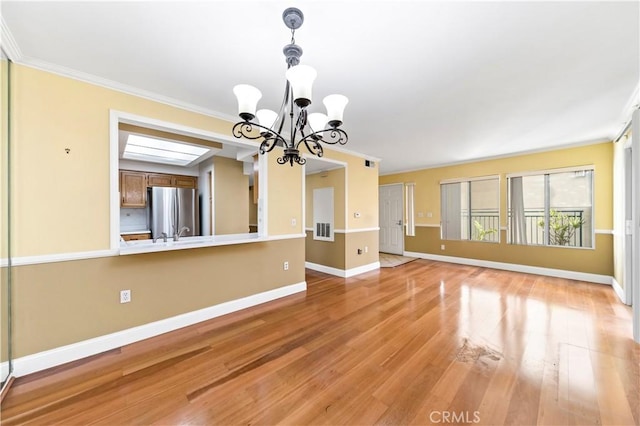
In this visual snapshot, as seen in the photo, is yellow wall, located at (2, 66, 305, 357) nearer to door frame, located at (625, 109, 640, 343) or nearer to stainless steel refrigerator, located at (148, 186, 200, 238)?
stainless steel refrigerator, located at (148, 186, 200, 238)

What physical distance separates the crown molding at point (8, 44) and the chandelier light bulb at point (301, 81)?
1908 mm

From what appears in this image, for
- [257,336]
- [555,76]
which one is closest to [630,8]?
[555,76]

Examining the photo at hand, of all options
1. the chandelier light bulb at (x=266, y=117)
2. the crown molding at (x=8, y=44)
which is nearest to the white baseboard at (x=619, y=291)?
the chandelier light bulb at (x=266, y=117)

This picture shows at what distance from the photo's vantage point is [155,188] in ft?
15.9

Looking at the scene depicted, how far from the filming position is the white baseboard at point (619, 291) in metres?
3.28

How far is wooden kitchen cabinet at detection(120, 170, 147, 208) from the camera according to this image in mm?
4727

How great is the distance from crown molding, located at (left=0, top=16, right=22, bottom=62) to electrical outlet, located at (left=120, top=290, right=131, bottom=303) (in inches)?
80.8

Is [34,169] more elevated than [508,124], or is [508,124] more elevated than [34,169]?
[508,124]

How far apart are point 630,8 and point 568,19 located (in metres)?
0.30

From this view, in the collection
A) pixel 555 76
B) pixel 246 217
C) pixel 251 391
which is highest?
pixel 555 76

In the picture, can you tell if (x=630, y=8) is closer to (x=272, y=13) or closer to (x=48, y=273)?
(x=272, y=13)

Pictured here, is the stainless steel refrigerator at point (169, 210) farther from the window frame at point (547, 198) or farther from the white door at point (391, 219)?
the window frame at point (547, 198)

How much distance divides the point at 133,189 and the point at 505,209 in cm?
768

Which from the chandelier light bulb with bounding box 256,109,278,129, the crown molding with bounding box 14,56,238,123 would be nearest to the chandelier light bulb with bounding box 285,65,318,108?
the chandelier light bulb with bounding box 256,109,278,129
